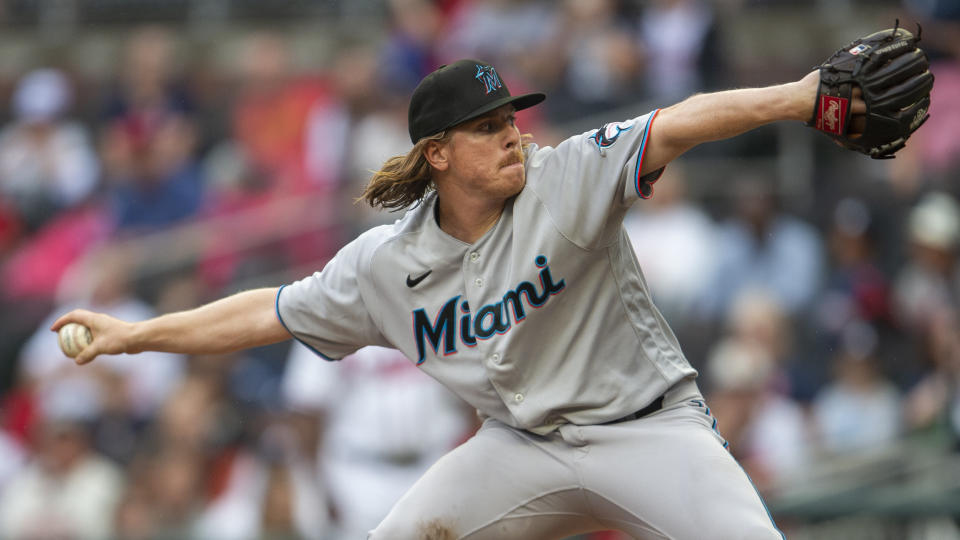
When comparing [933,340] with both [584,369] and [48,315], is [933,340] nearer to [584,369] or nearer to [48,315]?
[584,369]

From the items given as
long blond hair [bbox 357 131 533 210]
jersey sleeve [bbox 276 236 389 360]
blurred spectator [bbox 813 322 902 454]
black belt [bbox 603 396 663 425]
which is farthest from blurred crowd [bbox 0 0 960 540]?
long blond hair [bbox 357 131 533 210]

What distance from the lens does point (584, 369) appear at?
4.16 metres

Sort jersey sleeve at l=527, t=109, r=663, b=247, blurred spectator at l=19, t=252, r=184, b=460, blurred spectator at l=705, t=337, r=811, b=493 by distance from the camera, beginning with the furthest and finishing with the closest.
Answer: blurred spectator at l=19, t=252, r=184, b=460
blurred spectator at l=705, t=337, r=811, b=493
jersey sleeve at l=527, t=109, r=663, b=247

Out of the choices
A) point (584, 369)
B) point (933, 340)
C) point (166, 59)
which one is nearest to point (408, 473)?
point (933, 340)

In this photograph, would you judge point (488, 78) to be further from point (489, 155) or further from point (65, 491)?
point (65, 491)

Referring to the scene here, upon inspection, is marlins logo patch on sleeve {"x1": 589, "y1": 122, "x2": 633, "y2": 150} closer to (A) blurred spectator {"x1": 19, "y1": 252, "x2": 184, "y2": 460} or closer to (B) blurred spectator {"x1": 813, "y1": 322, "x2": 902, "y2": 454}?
(B) blurred spectator {"x1": 813, "y1": 322, "x2": 902, "y2": 454}

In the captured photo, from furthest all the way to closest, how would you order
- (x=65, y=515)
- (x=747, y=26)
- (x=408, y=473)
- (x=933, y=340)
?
(x=747, y=26)
(x=65, y=515)
(x=408, y=473)
(x=933, y=340)

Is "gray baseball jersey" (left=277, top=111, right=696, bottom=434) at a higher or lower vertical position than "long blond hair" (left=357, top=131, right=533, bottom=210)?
lower

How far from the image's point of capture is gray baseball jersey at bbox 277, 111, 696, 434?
402 cm

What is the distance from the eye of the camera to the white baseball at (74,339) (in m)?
4.51

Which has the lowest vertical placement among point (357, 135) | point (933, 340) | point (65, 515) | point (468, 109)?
point (65, 515)

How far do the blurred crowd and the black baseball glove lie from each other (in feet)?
11.4

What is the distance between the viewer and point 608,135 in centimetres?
398

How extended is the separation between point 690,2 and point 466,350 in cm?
578
